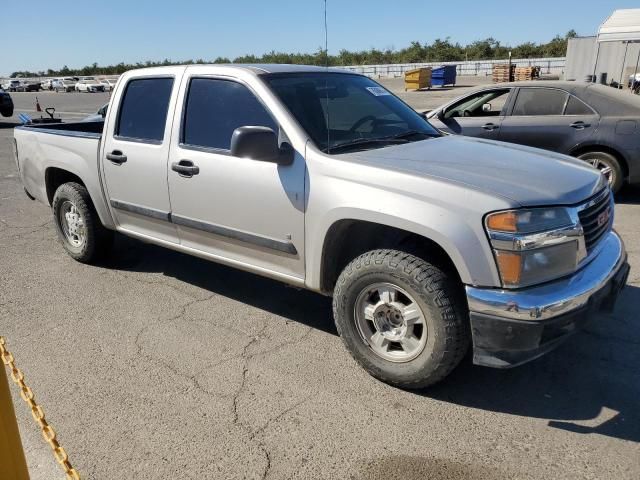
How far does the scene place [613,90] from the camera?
7035mm

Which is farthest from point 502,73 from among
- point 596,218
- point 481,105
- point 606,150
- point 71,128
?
point 596,218

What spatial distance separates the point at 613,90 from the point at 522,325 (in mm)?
5833

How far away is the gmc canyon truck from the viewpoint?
104 inches

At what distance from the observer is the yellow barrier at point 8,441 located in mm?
1675

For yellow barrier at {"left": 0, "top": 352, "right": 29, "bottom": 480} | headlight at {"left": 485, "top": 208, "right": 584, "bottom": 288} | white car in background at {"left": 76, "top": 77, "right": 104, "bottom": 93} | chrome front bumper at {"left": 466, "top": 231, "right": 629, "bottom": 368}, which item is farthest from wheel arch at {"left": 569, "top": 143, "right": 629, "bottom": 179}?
white car in background at {"left": 76, "top": 77, "right": 104, "bottom": 93}

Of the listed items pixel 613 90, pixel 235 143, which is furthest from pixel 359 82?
pixel 613 90

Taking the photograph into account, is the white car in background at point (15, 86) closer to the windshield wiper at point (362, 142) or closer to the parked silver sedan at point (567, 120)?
the parked silver sedan at point (567, 120)

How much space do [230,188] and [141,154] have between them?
104 centimetres

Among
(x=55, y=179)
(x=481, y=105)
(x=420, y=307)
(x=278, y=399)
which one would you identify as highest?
(x=481, y=105)

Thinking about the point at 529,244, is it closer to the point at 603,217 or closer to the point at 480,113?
the point at 603,217

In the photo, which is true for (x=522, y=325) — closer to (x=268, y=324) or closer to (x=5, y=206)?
(x=268, y=324)

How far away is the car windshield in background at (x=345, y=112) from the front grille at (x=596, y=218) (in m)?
1.26

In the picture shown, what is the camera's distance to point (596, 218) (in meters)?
3.04

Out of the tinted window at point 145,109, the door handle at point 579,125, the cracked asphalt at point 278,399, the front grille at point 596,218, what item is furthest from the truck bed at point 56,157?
the door handle at point 579,125
